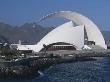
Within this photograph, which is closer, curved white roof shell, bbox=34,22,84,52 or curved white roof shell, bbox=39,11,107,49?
curved white roof shell, bbox=34,22,84,52

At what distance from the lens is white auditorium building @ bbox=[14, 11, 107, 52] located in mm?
73125

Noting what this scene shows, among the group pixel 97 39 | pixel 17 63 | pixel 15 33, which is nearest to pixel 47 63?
pixel 17 63

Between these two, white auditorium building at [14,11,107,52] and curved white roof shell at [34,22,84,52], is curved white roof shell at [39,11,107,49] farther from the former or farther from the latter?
curved white roof shell at [34,22,84,52]

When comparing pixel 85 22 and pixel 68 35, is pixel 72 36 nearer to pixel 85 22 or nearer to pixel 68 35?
pixel 68 35

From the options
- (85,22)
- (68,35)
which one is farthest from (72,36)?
(85,22)

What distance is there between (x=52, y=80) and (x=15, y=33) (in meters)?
161

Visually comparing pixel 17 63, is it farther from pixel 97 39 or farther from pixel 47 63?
pixel 97 39

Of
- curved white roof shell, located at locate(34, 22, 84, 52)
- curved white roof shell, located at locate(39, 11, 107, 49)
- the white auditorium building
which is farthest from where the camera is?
curved white roof shell, located at locate(39, 11, 107, 49)

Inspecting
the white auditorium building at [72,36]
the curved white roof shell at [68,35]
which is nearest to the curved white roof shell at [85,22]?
the white auditorium building at [72,36]

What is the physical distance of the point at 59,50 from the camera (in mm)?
77062

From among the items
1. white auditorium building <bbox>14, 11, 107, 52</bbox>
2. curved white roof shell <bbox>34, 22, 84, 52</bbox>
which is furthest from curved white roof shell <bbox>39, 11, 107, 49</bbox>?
curved white roof shell <bbox>34, 22, 84, 52</bbox>

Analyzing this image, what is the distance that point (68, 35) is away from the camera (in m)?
73.2

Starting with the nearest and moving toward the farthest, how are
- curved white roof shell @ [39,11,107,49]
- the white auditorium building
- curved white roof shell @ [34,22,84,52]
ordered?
curved white roof shell @ [34,22,84,52] → the white auditorium building → curved white roof shell @ [39,11,107,49]

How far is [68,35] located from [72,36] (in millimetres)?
799
